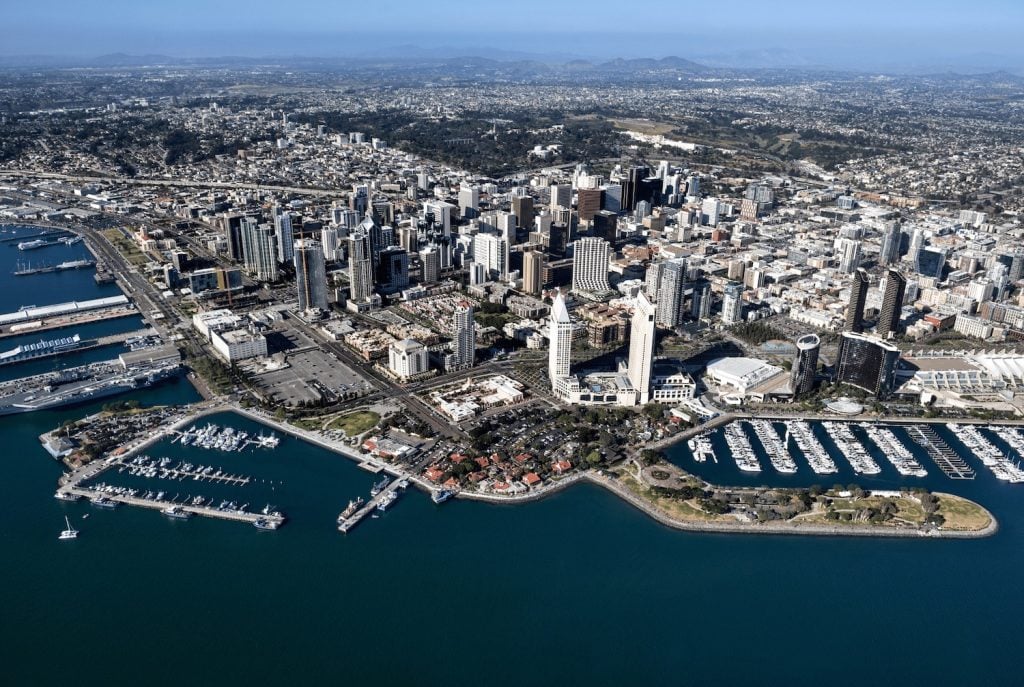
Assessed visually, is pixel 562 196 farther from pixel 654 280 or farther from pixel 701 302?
pixel 701 302

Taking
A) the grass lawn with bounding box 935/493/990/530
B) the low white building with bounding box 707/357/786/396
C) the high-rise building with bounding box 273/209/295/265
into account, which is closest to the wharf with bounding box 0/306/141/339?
the high-rise building with bounding box 273/209/295/265

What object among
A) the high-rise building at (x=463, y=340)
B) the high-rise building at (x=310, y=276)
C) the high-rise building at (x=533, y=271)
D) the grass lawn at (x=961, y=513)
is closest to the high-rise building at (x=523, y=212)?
the high-rise building at (x=533, y=271)

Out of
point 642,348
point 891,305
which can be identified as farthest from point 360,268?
point 891,305

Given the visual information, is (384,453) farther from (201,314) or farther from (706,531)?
(201,314)

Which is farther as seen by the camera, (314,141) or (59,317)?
(314,141)

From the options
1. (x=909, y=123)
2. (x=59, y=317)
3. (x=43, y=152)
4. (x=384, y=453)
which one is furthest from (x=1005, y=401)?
(x=909, y=123)

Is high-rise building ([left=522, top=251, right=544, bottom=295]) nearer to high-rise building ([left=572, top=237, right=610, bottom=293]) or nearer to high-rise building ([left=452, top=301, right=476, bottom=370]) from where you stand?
high-rise building ([left=572, top=237, right=610, bottom=293])
